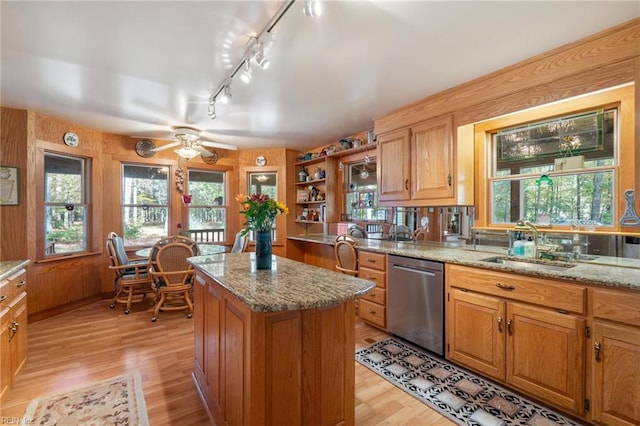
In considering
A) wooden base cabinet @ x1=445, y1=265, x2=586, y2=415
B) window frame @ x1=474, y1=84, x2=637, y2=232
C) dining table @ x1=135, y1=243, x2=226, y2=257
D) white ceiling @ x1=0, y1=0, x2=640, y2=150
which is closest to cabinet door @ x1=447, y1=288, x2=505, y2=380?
wooden base cabinet @ x1=445, y1=265, x2=586, y2=415

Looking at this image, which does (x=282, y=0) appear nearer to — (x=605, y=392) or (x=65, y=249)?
(x=605, y=392)

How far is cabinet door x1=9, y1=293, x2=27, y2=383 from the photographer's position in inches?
83.2

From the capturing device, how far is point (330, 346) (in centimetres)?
145

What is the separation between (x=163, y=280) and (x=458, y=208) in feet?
11.6

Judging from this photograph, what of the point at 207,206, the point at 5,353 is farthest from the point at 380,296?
the point at 207,206

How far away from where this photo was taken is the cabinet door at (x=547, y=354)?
5.67 ft

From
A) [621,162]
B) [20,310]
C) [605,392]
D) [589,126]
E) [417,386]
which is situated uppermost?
[589,126]

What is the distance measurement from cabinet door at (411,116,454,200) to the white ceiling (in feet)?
1.13

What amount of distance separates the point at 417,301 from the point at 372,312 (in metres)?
0.66

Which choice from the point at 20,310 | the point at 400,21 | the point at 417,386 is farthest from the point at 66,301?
the point at 400,21

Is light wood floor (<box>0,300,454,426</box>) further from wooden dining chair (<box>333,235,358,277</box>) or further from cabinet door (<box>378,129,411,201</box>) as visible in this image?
cabinet door (<box>378,129,411,201</box>)

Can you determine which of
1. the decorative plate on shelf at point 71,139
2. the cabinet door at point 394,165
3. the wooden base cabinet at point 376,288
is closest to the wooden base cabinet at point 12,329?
the decorative plate on shelf at point 71,139

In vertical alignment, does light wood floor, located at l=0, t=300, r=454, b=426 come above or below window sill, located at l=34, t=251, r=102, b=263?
below

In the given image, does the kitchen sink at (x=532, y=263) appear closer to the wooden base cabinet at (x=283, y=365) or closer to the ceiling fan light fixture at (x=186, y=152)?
the wooden base cabinet at (x=283, y=365)
